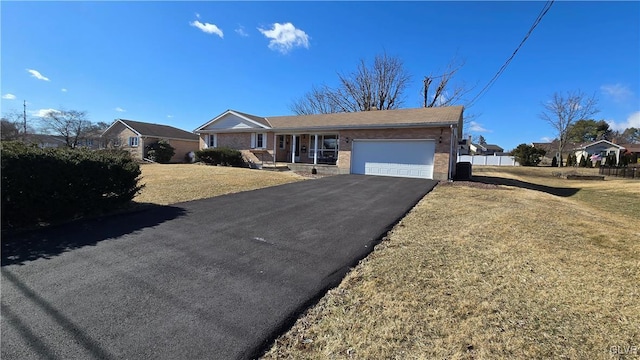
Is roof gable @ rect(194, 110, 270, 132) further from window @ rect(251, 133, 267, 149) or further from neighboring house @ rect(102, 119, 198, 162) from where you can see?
neighboring house @ rect(102, 119, 198, 162)

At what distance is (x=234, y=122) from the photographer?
21.9 metres

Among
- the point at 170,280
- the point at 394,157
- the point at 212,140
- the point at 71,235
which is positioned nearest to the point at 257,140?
the point at 212,140

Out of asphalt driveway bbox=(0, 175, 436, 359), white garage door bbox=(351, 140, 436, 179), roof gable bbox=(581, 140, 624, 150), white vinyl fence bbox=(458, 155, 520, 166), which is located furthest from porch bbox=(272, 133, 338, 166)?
roof gable bbox=(581, 140, 624, 150)

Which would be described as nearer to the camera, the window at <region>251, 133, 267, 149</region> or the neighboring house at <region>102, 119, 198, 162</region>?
the window at <region>251, 133, 267, 149</region>

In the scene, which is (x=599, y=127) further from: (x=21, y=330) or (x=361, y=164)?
(x=21, y=330)

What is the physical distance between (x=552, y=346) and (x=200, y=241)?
184 inches

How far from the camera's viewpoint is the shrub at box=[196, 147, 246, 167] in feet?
66.9

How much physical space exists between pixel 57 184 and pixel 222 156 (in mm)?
15199

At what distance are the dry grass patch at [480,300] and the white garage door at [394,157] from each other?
31.4 feet

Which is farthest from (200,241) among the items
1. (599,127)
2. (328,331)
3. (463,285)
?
(599,127)

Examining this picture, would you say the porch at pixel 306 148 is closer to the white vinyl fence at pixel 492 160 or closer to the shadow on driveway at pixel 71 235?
the shadow on driveway at pixel 71 235

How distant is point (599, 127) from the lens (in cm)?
5447

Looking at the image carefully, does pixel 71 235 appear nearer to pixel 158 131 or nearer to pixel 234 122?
pixel 234 122

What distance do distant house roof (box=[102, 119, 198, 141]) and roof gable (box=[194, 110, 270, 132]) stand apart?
8.33m
